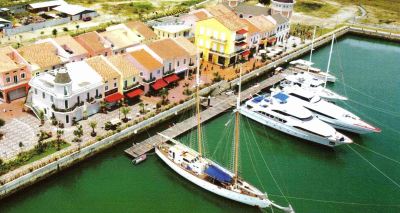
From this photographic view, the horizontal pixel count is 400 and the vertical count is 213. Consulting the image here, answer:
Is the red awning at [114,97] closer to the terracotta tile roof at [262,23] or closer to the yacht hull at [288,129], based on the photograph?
the yacht hull at [288,129]

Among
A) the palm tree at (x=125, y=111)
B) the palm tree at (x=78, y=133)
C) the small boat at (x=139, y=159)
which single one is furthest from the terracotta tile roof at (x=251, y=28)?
the palm tree at (x=78, y=133)

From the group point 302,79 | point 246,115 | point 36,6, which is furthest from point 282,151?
point 36,6

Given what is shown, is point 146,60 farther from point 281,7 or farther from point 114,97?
point 281,7

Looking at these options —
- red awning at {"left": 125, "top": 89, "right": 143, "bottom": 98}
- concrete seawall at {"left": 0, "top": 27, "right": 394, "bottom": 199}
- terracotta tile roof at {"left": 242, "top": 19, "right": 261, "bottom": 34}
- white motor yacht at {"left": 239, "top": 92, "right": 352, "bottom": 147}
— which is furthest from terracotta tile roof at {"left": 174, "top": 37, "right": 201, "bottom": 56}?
terracotta tile roof at {"left": 242, "top": 19, "right": 261, "bottom": 34}

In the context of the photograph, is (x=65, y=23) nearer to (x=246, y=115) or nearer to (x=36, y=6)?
(x=36, y=6)

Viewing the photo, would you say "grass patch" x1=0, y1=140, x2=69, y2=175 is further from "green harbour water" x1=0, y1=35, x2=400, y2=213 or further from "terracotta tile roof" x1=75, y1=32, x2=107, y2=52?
"terracotta tile roof" x1=75, y1=32, x2=107, y2=52
